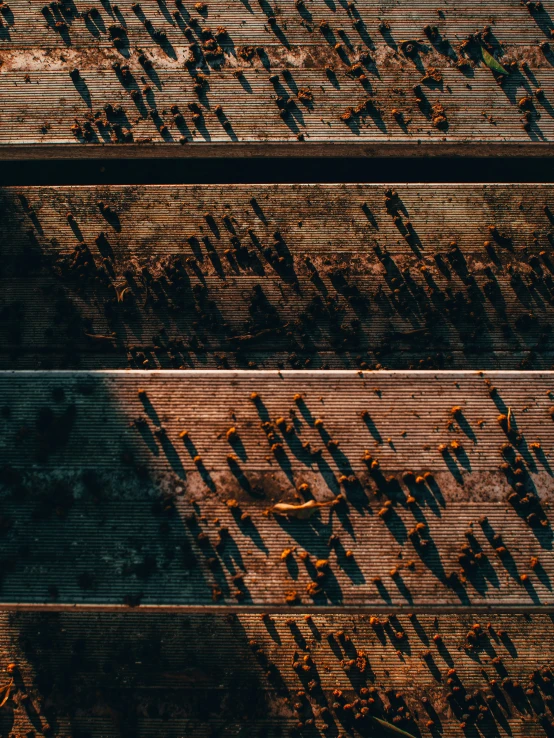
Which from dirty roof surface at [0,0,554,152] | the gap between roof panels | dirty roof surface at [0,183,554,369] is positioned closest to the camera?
dirty roof surface at [0,183,554,369]

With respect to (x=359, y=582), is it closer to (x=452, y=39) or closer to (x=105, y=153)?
(x=105, y=153)

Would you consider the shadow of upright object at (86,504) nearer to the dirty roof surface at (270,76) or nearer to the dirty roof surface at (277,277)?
the dirty roof surface at (277,277)

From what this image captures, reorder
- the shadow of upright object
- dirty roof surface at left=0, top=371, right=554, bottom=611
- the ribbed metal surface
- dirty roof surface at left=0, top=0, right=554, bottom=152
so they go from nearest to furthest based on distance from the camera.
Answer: the shadow of upright object < dirty roof surface at left=0, top=371, right=554, bottom=611 < the ribbed metal surface < dirty roof surface at left=0, top=0, right=554, bottom=152

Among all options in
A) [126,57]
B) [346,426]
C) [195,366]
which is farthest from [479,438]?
[126,57]

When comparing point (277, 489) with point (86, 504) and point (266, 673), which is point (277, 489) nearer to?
point (266, 673)

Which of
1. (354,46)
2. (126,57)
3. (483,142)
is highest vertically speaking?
(126,57)

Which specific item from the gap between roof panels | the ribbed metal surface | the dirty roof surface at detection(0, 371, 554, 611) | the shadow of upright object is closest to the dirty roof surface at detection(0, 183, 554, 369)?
the gap between roof panels

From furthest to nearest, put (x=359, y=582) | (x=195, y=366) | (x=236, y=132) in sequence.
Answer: (x=236, y=132) < (x=195, y=366) < (x=359, y=582)

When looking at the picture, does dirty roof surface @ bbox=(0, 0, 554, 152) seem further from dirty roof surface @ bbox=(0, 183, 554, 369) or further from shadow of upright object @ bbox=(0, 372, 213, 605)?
shadow of upright object @ bbox=(0, 372, 213, 605)
